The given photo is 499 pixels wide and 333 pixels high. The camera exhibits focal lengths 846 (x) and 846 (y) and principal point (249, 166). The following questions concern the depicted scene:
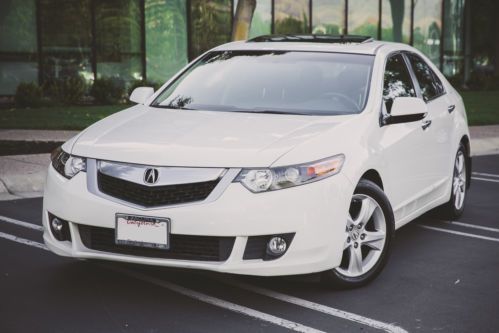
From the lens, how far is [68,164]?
5320mm

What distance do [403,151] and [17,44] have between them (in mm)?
17210

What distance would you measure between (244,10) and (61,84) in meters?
7.86

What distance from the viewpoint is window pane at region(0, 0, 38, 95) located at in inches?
842

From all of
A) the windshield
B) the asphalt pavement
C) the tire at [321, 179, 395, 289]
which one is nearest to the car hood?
the windshield

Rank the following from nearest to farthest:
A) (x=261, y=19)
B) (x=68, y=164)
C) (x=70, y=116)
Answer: (x=68, y=164) < (x=70, y=116) < (x=261, y=19)

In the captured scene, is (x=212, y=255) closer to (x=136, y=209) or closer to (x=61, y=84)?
(x=136, y=209)

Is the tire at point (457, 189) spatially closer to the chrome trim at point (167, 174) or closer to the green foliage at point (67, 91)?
the chrome trim at point (167, 174)

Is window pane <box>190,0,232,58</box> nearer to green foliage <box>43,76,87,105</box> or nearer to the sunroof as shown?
green foliage <box>43,76,87,105</box>

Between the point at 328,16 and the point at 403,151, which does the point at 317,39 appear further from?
the point at 328,16

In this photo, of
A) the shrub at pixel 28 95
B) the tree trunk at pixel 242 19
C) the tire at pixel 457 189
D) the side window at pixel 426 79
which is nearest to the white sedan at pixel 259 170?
the side window at pixel 426 79

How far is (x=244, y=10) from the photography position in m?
15.2

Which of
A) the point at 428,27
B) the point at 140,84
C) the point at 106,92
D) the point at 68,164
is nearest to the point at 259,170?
the point at 68,164

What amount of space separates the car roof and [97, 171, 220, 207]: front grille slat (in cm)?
218

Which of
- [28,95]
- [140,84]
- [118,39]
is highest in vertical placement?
[118,39]
